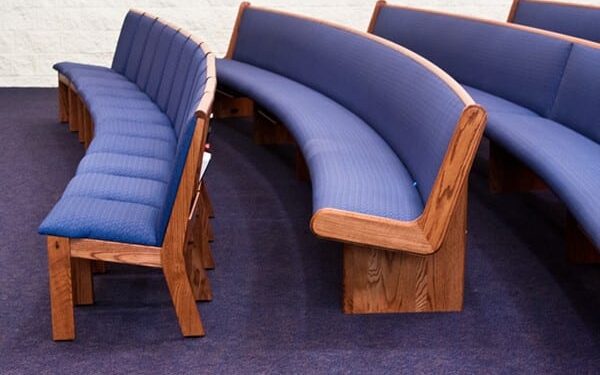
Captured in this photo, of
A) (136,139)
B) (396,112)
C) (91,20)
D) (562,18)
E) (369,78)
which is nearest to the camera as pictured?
(396,112)

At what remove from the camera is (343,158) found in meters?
3.22

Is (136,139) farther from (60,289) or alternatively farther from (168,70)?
(60,289)

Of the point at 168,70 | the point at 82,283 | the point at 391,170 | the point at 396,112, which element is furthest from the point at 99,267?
the point at 168,70

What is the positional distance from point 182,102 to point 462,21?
1.83 meters

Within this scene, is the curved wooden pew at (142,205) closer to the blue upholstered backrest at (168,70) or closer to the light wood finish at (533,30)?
the blue upholstered backrest at (168,70)

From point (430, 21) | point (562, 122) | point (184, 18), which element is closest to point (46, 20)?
point (184, 18)

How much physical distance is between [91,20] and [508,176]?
4.04 meters

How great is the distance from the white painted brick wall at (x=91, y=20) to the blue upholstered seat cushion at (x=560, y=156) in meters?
3.51

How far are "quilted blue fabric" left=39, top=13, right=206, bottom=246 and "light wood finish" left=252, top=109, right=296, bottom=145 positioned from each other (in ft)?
2.16

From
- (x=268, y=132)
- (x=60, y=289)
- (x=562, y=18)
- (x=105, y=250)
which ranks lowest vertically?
(x=268, y=132)

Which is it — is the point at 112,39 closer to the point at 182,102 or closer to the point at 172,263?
the point at 182,102

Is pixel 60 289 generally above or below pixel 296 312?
above

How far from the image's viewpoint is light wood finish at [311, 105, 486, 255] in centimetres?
264

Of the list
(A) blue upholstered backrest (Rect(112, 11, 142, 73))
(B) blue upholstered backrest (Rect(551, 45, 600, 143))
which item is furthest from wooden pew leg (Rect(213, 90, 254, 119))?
(B) blue upholstered backrest (Rect(551, 45, 600, 143))
